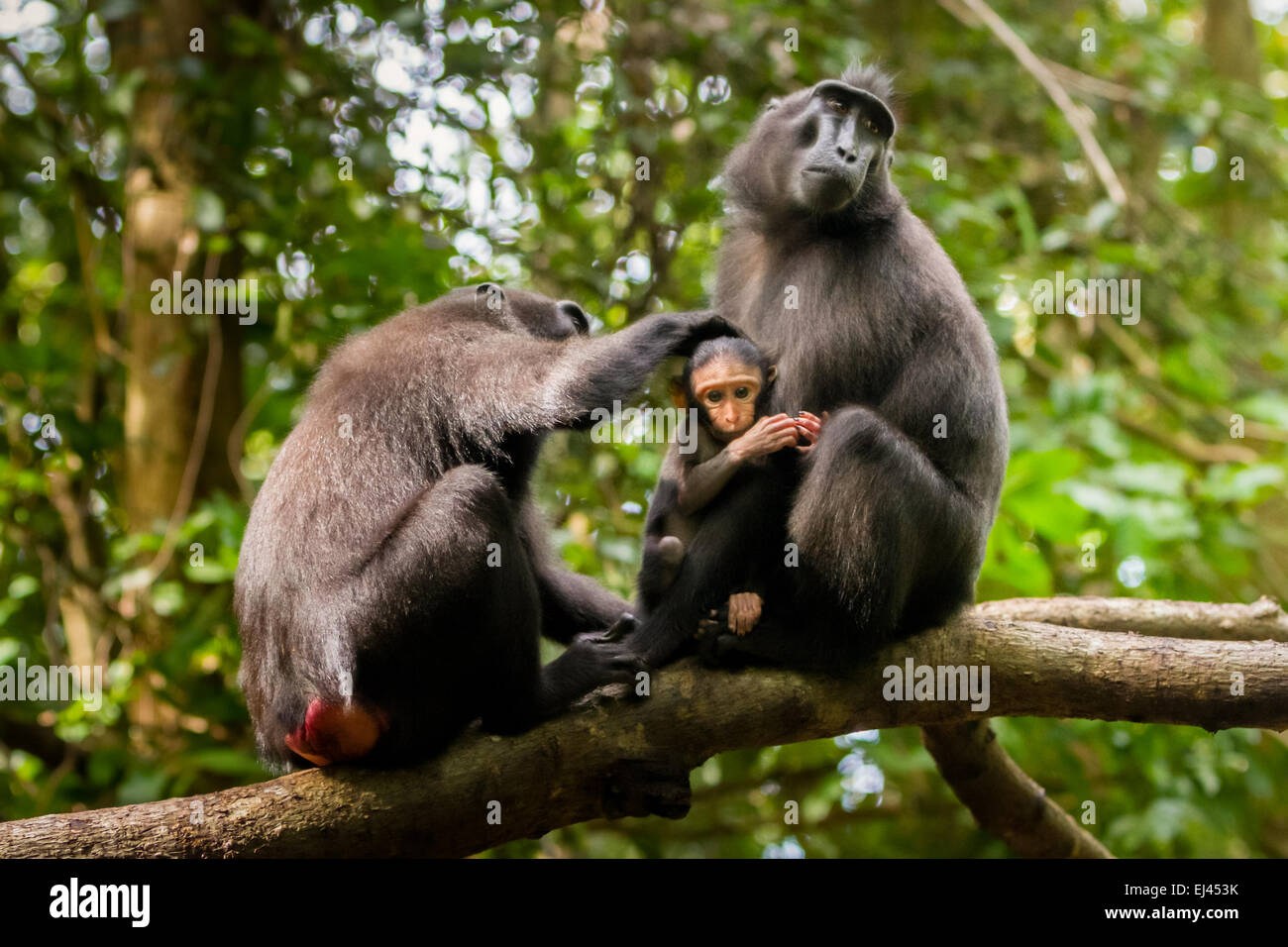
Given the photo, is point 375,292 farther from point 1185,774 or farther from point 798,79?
point 1185,774

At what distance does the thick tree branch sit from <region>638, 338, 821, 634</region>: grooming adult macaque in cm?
44

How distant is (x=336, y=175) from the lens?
25.8ft

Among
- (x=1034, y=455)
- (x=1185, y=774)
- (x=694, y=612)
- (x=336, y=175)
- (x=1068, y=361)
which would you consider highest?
(x=336, y=175)

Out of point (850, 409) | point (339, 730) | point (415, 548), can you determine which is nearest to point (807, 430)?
point (850, 409)

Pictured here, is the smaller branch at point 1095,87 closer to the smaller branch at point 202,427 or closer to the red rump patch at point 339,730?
the smaller branch at point 202,427

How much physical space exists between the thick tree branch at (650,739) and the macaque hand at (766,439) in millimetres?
926

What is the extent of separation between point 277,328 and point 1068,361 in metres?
6.45

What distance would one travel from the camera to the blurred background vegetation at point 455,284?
7.11 metres

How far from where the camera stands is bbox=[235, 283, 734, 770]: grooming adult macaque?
4168mm

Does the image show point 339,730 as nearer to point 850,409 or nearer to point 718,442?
point 718,442

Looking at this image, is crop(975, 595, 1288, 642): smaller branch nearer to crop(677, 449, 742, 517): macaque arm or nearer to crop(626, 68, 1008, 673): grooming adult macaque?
crop(626, 68, 1008, 673): grooming adult macaque

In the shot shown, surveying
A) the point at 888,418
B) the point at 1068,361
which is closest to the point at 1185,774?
the point at 1068,361

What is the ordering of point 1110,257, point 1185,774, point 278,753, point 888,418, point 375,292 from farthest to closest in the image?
1. point 1110,257
2. point 1185,774
3. point 375,292
4. point 888,418
5. point 278,753

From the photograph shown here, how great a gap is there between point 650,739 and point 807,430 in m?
1.47
